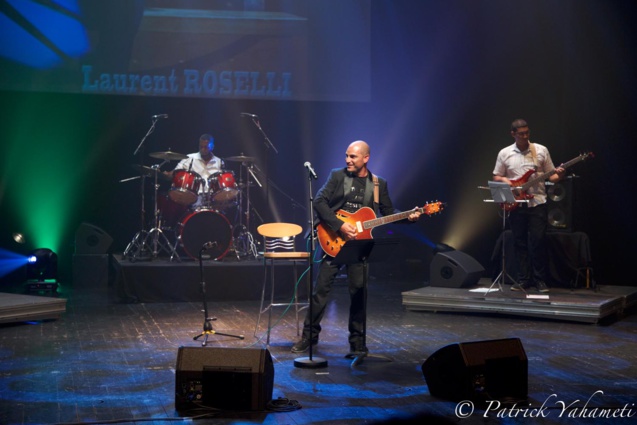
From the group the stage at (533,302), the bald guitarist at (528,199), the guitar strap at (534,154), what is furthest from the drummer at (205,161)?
the guitar strap at (534,154)

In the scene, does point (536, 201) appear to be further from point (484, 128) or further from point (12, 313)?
point (12, 313)

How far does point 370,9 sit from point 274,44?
170 cm

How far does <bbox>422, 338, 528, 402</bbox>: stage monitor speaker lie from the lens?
15.2 ft

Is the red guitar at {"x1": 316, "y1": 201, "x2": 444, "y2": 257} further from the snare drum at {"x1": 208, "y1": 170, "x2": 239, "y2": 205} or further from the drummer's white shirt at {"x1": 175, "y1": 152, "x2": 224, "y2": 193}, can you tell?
the drummer's white shirt at {"x1": 175, "y1": 152, "x2": 224, "y2": 193}

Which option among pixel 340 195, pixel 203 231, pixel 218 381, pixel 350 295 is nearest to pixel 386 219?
pixel 340 195

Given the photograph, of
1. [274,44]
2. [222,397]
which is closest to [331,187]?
[222,397]

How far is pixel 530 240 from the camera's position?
8.86 meters

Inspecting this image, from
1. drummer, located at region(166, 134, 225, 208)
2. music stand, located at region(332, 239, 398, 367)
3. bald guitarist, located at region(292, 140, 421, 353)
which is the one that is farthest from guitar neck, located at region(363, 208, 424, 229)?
drummer, located at region(166, 134, 225, 208)

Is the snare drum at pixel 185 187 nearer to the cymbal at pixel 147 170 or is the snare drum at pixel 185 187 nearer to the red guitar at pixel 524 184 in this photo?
the cymbal at pixel 147 170

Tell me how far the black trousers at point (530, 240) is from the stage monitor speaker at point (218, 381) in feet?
16.7

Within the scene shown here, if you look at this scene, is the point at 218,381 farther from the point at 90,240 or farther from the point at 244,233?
the point at 90,240

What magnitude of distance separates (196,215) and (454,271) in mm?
3423

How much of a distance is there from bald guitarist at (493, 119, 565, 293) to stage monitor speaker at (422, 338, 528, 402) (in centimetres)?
394

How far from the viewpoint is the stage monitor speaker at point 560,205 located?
9.46 m
